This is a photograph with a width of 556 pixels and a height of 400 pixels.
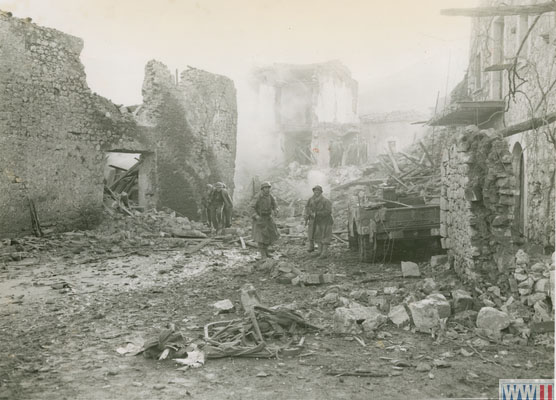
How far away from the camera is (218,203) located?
13766mm

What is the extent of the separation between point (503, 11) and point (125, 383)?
16.3 feet

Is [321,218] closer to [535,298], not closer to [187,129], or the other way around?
[535,298]

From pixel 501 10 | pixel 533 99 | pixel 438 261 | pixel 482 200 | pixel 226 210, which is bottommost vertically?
pixel 438 261

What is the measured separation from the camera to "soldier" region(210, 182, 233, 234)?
13.6m

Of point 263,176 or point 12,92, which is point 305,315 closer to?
point 12,92

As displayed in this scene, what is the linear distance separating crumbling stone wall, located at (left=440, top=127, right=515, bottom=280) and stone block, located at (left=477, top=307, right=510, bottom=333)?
1333 millimetres

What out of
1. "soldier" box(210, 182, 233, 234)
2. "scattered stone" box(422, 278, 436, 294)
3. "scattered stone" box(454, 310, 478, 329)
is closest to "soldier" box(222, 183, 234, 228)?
"soldier" box(210, 182, 233, 234)

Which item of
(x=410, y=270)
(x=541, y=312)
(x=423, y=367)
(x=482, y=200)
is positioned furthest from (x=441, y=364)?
(x=410, y=270)

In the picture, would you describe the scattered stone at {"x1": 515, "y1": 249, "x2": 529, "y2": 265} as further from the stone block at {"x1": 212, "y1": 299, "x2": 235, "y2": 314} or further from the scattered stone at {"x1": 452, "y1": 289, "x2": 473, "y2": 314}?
the stone block at {"x1": 212, "y1": 299, "x2": 235, "y2": 314}

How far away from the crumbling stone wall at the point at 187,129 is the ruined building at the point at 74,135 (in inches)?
1.3

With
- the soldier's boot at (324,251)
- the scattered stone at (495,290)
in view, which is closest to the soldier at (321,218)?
the soldier's boot at (324,251)

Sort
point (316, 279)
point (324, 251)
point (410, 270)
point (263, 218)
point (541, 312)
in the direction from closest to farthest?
1. point (541, 312)
2. point (316, 279)
3. point (410, 270)
4. point (263, 218)
5. point (324, 251)

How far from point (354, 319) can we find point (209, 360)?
1776mm

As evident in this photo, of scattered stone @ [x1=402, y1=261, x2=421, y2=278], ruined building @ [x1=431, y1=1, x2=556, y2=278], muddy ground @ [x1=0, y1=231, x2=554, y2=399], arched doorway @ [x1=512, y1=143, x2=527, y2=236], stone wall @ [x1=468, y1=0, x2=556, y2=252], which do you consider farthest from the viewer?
arched doorway @ [x1=512, y1=143, x2=527, y2=236]
